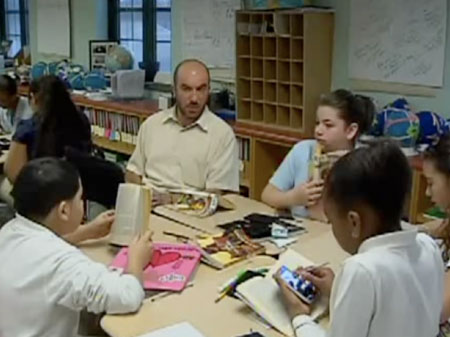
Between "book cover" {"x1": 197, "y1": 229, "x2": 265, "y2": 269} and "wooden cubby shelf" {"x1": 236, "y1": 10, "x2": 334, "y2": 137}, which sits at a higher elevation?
"wooden cubby shelf" {"x1": 236, "y1": 10, "x2": 334, "y2": 137}

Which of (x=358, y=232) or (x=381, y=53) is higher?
(x=381, y=53)

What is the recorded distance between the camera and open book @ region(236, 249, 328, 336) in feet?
5.55

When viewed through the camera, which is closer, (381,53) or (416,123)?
(416,123)

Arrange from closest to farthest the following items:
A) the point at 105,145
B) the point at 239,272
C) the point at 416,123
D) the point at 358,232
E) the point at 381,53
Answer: the point at 358,232, the point at 239,272, the point at 416,123, the point at 381,53, the point at 105,145

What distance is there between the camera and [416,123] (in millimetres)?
3322

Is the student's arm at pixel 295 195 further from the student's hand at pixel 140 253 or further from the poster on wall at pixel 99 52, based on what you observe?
the poster on wall at pixel 99 52

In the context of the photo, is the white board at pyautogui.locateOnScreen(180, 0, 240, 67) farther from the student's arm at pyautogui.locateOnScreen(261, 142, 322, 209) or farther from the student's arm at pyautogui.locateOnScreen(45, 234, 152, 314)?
the student's arm at pyautogui.locateOnScreen(45, 234, 152, 314)

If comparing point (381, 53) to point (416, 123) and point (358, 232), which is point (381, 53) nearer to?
point (416, 123)

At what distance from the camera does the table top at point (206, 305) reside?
1698 millimetres

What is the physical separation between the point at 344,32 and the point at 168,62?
2.12m

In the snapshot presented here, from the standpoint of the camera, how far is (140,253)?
78.5 inches

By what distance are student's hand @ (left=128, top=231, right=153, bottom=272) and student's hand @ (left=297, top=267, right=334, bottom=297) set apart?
494mm

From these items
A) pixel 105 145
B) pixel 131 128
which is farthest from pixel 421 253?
pixel 105 145

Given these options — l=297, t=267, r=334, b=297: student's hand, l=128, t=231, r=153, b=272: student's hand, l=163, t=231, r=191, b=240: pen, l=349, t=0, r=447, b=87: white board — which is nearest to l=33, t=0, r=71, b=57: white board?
l=349, t=0, r=447, b=87: white board
